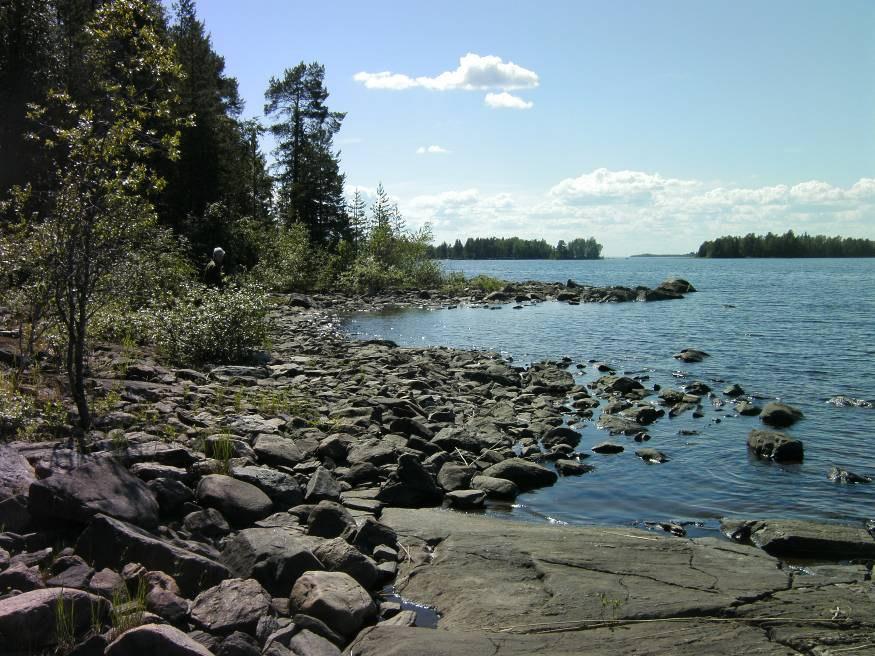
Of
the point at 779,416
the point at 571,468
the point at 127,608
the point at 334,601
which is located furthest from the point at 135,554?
the point at 779,416

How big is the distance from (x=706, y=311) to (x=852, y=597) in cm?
4071

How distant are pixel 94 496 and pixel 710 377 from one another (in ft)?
63.3

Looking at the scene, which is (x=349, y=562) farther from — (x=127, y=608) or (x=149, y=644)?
(x=149, y=644)

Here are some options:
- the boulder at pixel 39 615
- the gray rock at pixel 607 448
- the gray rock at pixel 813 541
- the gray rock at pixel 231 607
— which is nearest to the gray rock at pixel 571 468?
the gray rock at pixel 607 448

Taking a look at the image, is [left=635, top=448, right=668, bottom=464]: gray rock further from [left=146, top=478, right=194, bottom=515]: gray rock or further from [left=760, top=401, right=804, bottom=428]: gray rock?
[left=146, top=478, right=194, bottom=515]: gray rock

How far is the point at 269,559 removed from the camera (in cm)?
634

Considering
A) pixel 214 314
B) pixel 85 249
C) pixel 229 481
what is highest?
pixel 85 249

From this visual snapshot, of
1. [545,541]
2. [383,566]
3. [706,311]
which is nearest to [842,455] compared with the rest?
[545,541]

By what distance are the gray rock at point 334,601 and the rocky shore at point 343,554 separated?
20 millimetres

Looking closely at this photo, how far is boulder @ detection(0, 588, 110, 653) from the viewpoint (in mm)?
4625

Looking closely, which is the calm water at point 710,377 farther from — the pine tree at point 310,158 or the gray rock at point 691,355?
the pine tree at point 310,158

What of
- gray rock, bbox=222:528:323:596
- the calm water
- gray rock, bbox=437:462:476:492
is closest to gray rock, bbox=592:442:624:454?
the calm water

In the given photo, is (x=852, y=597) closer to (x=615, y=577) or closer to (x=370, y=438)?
(x=615, y=577)

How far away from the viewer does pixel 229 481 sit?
26.0 feet
